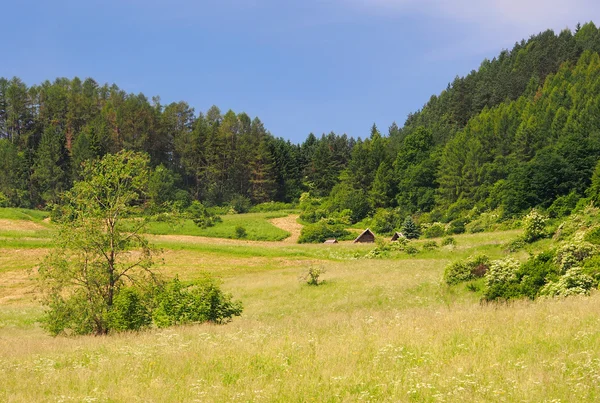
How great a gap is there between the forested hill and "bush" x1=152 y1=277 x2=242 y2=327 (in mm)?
59206

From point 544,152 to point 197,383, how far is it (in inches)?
3086

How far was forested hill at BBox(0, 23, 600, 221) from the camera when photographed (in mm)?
86438

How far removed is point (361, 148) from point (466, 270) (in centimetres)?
9026

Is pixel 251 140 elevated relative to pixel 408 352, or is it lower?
elevated

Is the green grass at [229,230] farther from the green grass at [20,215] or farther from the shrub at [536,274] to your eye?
the shrub at [536,274]

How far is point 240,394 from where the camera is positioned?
26.2 ft

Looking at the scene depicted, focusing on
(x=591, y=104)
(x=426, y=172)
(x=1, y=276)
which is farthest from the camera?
(x=426, y=172)

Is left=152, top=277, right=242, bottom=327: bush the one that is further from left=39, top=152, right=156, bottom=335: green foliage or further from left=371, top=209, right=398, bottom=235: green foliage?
left=371, top=209, right=398, bottom=235: green foliage

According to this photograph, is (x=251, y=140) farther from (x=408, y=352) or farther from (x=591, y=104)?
(x=408, y=352)

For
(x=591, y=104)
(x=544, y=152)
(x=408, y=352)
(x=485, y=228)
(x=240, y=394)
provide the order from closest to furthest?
(x=240, y=394), (x=408, y=352), (x=485, y=228), (x=544, y=152), (x=591, y=104)

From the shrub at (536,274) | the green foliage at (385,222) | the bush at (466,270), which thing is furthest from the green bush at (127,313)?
the green foliage at (385,222)

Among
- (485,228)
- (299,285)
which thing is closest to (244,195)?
(485,228)

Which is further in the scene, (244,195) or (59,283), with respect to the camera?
(244,195)

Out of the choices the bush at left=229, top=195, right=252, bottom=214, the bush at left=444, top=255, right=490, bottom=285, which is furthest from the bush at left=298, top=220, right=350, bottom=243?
the bush at left=444, top=255, right=490, bottom=285
